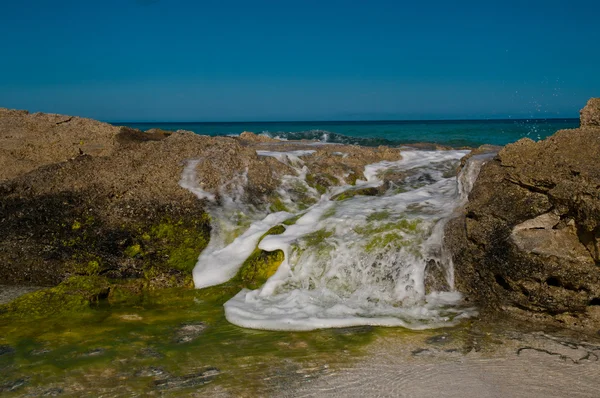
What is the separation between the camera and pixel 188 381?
3.75 m

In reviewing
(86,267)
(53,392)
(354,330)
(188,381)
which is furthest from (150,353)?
(86,267)

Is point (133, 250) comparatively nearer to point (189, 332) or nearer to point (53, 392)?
point (189, 332)

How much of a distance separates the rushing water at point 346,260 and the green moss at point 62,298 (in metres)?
1.09

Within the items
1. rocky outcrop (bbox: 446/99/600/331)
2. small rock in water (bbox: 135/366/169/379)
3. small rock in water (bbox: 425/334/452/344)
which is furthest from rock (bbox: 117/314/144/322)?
rocky outcrop (bbox: 446/99/600/331)

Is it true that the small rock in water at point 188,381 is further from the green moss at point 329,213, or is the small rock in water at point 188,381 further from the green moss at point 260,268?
the green moss at point 329,213

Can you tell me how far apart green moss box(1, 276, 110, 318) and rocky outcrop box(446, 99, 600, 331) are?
3798mm

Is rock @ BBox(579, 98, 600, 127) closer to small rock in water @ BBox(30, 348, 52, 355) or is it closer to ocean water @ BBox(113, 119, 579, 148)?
ocean water @ BBox(113, 119, 579, 148)

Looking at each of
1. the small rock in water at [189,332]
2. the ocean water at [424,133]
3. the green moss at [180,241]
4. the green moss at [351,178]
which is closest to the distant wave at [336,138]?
the ocean water at [424,133]

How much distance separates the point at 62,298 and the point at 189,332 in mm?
1639

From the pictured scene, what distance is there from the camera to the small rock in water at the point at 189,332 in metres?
4.61

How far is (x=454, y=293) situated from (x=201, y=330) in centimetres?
255

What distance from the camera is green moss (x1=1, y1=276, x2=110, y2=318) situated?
525 cm

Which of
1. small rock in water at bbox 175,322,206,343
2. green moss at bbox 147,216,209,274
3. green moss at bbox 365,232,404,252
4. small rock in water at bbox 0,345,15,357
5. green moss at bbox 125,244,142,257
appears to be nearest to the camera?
small rock in water at bbox 0,345,15,357

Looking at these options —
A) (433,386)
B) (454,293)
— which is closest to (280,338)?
(433,386)
